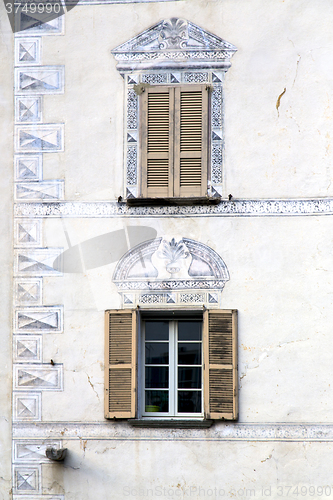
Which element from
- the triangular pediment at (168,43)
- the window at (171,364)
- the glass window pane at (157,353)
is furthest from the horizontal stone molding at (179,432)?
the triangular pediment at (168,43)

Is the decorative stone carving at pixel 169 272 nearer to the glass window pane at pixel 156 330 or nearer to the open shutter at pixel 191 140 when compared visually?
the glass window pane at pixel 156 330

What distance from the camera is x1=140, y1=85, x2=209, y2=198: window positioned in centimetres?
880

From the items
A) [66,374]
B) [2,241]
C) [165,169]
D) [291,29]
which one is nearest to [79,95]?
[165,169]

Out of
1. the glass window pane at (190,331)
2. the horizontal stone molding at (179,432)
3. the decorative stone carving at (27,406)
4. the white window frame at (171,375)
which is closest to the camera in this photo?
the horizontal stone molding at (179,432)

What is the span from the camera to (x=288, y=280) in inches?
336

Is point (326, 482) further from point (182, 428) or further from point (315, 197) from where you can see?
point (315, 197)

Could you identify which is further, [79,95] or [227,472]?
[79,95]

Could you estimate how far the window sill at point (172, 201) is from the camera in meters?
8.63

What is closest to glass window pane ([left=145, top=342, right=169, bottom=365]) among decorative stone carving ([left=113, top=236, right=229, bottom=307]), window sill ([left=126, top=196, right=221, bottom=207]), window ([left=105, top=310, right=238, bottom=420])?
window ([left=105, top=310, right=238, bottom=420])

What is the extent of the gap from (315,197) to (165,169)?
1.94 m

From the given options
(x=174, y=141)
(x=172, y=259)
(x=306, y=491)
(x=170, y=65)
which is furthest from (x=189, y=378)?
(x=170, y=65)

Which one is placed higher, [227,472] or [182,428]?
[182,428]

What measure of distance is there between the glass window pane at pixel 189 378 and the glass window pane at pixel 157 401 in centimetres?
24

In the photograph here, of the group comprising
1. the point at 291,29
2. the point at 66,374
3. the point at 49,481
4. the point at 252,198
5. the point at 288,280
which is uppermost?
the point at 291,29
